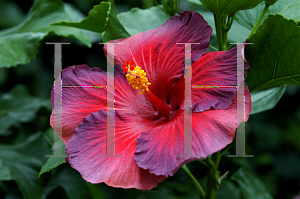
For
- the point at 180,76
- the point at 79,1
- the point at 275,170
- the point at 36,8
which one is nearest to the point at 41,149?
the point at 36,8

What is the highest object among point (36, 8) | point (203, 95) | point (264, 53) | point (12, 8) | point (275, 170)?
point (12, 8)

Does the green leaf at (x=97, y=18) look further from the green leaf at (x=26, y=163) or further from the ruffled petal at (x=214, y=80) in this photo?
the green leaf at (x=26, y=163)

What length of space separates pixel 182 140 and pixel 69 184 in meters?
0.98

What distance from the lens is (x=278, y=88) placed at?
124 cm

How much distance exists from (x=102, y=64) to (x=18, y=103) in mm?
581

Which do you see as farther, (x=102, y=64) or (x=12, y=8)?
(x=12, y=8)

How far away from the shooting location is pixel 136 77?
87 cm

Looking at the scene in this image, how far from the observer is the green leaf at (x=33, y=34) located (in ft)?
4.55

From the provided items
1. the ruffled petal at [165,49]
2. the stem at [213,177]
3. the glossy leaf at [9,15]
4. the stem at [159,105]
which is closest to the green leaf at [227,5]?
the ruffled petal at [165,49]

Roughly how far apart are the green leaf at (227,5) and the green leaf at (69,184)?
1092mm

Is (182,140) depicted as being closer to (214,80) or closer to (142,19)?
(214,80)

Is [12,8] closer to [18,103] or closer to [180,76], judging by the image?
[18,103]

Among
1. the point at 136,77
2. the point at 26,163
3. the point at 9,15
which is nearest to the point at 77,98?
the point at 136,77

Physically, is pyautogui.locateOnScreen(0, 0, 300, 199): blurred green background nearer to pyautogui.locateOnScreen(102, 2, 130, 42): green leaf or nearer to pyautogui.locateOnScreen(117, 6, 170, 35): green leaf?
pyautogui.locateOnScreen(117, 6, 170, 35): green leaf
